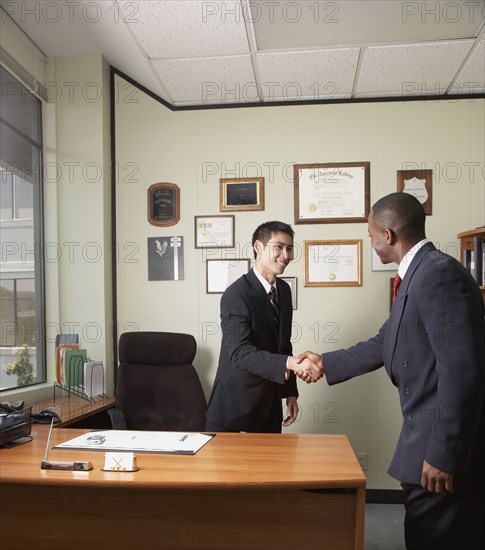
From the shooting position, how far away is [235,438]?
1.96 metres

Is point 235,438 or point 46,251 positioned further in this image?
point 46,251

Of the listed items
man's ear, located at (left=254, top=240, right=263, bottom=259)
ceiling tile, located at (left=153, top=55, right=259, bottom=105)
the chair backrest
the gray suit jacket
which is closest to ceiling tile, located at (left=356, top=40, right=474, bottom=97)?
ceiling tile, located at (left=153, top=55, right=259, bottom=105)

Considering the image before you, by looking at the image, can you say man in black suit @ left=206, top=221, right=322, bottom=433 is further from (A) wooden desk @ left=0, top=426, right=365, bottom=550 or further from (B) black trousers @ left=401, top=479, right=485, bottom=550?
(B) black trousers @ left=401, top=479, right=485, bottom=550

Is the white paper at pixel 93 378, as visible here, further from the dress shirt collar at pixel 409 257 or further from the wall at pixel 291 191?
the dress shirt collar at pixel 409 257

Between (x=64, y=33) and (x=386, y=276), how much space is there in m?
2.54

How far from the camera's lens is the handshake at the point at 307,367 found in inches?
89.2

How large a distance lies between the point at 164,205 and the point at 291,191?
882 mm

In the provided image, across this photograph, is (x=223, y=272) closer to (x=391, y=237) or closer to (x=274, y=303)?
(x=274, y=303)

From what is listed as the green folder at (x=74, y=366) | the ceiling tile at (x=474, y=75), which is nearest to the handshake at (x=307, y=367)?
the green folder at (x=74, y=366)

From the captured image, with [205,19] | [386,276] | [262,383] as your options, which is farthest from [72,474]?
[386,276]

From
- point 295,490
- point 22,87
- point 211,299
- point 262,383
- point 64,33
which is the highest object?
point 64,33

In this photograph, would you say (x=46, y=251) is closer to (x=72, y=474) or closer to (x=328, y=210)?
(x=328, y=210)

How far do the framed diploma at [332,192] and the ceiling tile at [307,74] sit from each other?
477 mm

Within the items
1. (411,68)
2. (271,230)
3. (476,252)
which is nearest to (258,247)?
(271,230)
